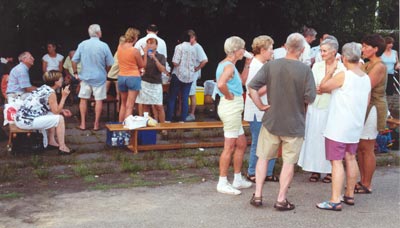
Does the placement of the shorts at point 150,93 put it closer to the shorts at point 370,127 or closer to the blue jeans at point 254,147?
the blue jeans at point 254,147

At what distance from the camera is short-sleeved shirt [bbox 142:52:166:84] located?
934 cm

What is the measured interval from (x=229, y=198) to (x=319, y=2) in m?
9.57

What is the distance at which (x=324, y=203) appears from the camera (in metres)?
5.80

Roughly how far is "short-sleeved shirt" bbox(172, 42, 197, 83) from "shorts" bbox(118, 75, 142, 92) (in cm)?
116

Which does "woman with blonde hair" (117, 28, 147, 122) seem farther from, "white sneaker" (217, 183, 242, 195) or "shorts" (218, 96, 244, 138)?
"white sneaker" (217, 183, 242, 195)

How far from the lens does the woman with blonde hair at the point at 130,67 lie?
29.2 ft

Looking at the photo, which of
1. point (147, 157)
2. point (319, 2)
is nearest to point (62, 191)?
point (147, 157)

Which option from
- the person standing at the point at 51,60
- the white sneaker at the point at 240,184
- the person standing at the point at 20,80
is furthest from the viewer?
the person standing at the point at 51,60

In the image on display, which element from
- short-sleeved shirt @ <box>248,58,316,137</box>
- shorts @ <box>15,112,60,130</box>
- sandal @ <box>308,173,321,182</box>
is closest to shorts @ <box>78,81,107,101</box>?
shorts @ <box>15,112,60,130</box>

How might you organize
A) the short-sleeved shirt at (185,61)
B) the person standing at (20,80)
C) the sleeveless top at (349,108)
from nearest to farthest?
the sleeveless top at (349,108) → the person standing at (20,80) → the short-sleeved shirt at (185,61)

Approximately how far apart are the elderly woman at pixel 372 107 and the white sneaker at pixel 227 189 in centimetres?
138

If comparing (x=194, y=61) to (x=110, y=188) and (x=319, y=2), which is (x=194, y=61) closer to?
(x=110, y=188)

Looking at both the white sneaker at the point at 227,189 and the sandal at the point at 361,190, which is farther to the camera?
the sandal at the point at 361,190

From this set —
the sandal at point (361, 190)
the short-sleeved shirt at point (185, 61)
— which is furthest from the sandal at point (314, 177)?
the short-sleeved shirt at point (185, 61)
